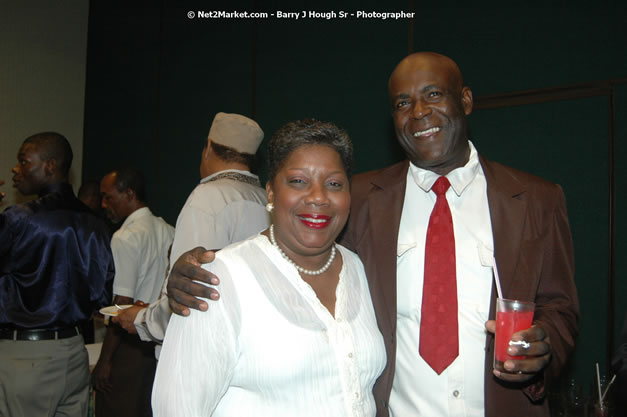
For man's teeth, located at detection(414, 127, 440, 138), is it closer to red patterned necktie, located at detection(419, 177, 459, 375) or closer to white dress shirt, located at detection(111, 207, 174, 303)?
red patterned necktie, located at detection(419, 177, 459, 375)

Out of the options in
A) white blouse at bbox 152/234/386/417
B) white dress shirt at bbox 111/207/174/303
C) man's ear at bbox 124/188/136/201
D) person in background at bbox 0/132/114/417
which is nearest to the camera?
white blouse at bbox 152/234/386/417

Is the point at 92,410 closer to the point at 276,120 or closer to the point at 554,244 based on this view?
the point at 276,120

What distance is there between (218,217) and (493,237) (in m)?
1.29

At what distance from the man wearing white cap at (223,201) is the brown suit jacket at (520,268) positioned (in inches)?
35.7

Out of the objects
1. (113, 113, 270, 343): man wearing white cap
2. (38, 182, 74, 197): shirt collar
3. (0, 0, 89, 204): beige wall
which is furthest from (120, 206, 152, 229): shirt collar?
(0, 0, 89, 204): beige wall

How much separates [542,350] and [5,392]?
8.98 feet

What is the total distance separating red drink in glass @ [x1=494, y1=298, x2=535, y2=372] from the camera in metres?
1.27

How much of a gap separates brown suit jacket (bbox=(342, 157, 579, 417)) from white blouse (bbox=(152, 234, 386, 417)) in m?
0.31

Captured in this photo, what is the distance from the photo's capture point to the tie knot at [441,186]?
172 centimetres

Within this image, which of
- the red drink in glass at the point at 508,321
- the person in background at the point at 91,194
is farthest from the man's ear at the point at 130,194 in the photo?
the red drink in glass at the point at 508,321

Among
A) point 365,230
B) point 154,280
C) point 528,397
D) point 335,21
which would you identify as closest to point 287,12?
point 335,21

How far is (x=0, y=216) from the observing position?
2.81 metres

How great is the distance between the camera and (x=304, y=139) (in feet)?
4.58

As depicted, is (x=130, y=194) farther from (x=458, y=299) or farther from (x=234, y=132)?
(x=458, y=299)
